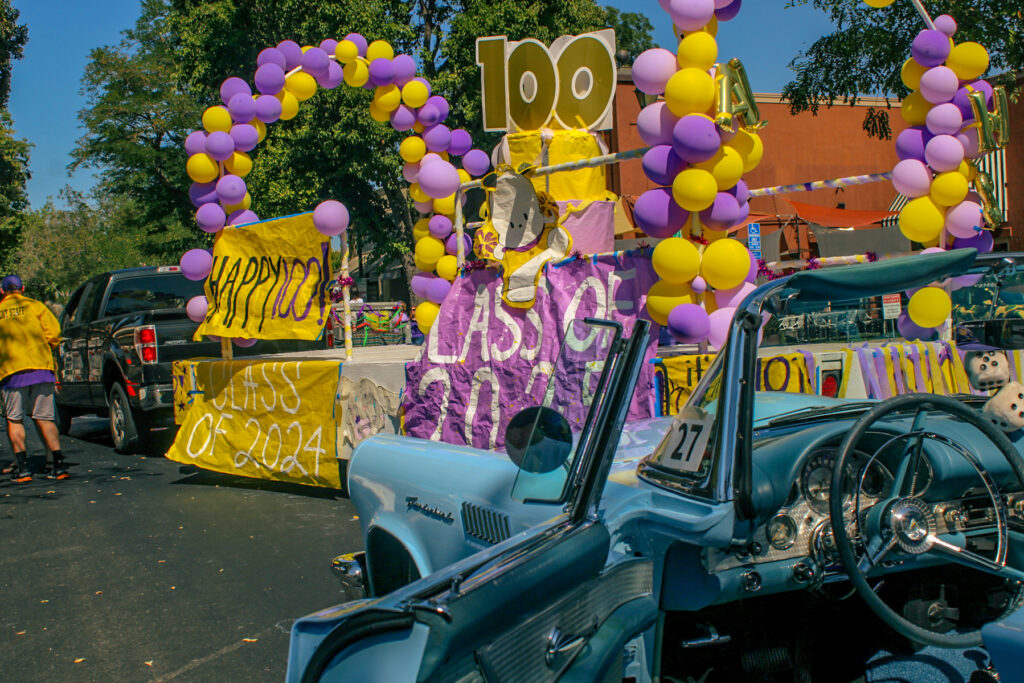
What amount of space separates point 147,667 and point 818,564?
303cm

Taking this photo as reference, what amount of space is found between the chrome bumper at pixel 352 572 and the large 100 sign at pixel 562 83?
262 inches

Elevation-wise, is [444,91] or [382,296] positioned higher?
[444,91]

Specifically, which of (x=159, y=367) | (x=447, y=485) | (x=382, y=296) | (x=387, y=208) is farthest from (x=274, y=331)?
(x=382, y=296)

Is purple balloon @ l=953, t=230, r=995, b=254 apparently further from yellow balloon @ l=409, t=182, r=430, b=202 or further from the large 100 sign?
yellow balloon @ l=409, t=182, r=430, b=202

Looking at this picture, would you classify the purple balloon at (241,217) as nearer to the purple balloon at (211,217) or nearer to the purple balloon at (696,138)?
the purple balloon at (211,217)

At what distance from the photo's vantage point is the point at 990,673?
107 inches

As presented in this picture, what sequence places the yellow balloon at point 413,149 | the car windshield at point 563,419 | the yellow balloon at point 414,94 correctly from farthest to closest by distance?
the yellow balloon at point 413,149 → the yellow balloon at point 414,94 → the car windshield at point 563,419

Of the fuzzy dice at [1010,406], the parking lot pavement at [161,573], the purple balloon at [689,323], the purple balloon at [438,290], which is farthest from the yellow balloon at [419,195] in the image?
the fuzzy dice at [1010,406]

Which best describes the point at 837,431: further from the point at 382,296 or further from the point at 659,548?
the point at 382,296

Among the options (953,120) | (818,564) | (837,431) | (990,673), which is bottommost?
(990,673)

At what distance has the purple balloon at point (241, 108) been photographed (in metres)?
9.12

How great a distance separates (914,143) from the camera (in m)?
7.38

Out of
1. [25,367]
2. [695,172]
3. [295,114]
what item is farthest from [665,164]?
[25,367]

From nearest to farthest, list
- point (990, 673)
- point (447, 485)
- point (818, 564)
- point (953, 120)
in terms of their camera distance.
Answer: point (818, 564)
point (990, 673)
point (447, 485)
point (953, 120)
